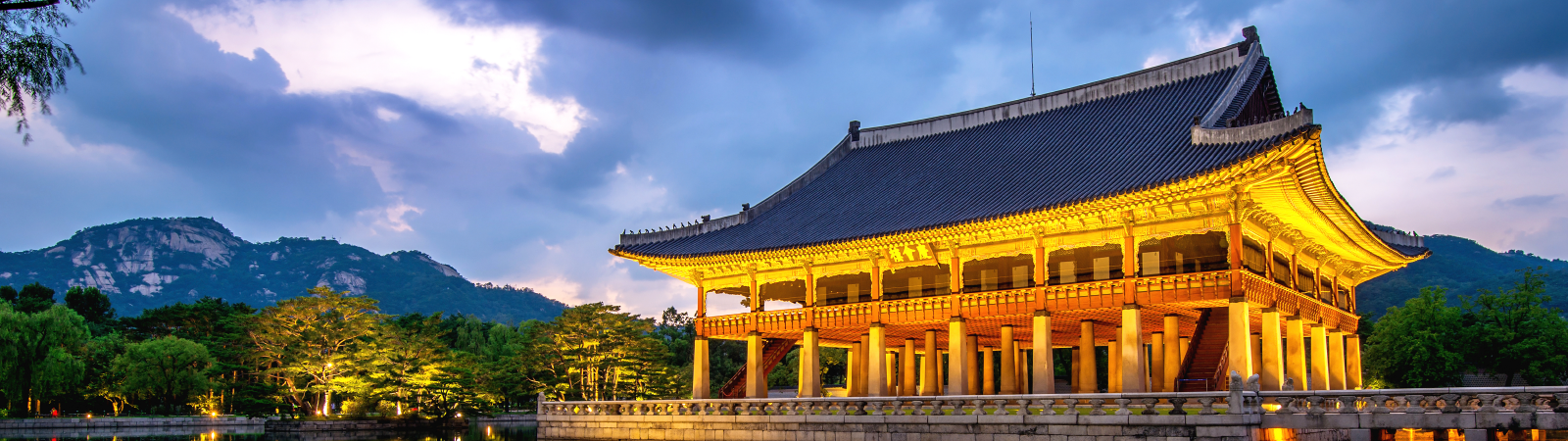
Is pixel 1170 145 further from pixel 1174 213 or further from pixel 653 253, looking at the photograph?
pixel 653 253

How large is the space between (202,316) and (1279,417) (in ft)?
217

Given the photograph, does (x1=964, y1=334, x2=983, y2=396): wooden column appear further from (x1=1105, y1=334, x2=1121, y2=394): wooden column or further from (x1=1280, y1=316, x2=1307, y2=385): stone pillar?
(x1=1280, y1=316, x2=1307, y2=385): stone pillar

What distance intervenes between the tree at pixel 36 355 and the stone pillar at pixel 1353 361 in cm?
5169

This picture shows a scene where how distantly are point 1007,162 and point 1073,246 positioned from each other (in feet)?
18.9

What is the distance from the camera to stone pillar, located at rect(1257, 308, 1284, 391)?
72.1 ft

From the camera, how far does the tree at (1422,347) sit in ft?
129

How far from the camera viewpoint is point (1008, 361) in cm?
2895

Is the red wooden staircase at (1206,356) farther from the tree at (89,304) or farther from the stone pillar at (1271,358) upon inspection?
the tree at (89,304)

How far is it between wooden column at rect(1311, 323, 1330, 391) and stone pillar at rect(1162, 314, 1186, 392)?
4.58 meters

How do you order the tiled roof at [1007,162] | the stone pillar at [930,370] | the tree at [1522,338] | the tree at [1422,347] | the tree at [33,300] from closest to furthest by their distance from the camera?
1. the tiled roof at [1007,162]
2. the stone pillar at [930,370]
3. the tree at [1522,338]
4. the tree at [1422,347]
5. the tree at [33,300]

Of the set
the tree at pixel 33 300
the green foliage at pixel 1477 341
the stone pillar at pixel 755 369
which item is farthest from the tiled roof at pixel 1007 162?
the tree at pixel 33 300

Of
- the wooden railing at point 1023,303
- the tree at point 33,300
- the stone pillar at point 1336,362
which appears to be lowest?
the stone pillar at point 1336,362

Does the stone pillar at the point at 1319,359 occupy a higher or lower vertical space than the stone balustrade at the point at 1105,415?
higher

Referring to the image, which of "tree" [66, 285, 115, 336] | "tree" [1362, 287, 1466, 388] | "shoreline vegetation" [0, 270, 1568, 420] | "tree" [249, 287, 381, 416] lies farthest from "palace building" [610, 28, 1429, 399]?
"tree" [66, 285, 115, 336]
